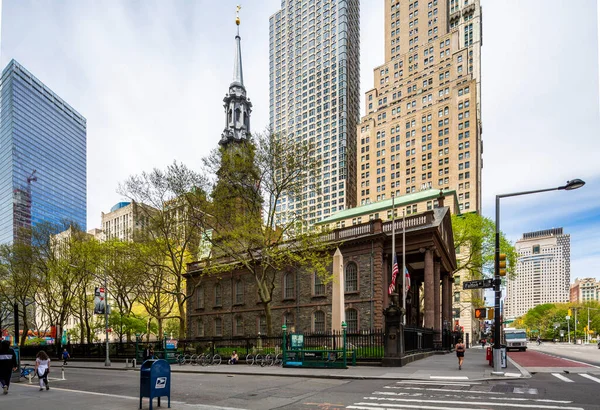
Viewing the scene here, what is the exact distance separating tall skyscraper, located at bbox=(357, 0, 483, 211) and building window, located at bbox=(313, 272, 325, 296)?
69.9 m

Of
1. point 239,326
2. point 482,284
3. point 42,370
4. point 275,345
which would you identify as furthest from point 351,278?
point 42,370

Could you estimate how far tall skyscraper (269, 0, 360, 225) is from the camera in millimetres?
155500

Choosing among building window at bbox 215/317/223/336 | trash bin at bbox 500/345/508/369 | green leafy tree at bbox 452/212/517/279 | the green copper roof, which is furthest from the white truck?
the green copper roof

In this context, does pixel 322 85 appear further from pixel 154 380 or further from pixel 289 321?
pixel 154 380

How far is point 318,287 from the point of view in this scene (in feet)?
135

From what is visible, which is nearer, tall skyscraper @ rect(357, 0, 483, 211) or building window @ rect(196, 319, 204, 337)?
building window @ rect(196, 319, 204, 337)

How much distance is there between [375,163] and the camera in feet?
398

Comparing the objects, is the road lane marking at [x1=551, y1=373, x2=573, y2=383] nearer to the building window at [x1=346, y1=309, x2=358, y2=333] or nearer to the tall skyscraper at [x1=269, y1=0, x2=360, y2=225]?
the building window at [x1=346, y1=309, x2=358, y2=333]

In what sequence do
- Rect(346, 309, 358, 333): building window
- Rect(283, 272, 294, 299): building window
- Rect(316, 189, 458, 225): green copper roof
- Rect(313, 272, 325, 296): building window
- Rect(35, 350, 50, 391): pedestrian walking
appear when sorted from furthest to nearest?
Rect(316, 189, 458, 225): green copper roof → Rect(283, 272, 294, 299): building window → Rect(313, 272, 325, 296): building window → Rect(346, 309, 358, 333): building window → Rect(35, 350, 50, 391): pedestrian walking

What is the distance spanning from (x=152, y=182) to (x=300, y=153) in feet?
39.8

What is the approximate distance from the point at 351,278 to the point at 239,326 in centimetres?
1476

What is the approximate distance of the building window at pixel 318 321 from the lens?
133 ft

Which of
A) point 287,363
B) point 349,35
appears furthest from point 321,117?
point 287,363

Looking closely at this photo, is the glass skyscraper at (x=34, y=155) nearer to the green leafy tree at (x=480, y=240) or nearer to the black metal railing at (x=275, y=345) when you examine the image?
the black metal railing at (x=275, y=345)
